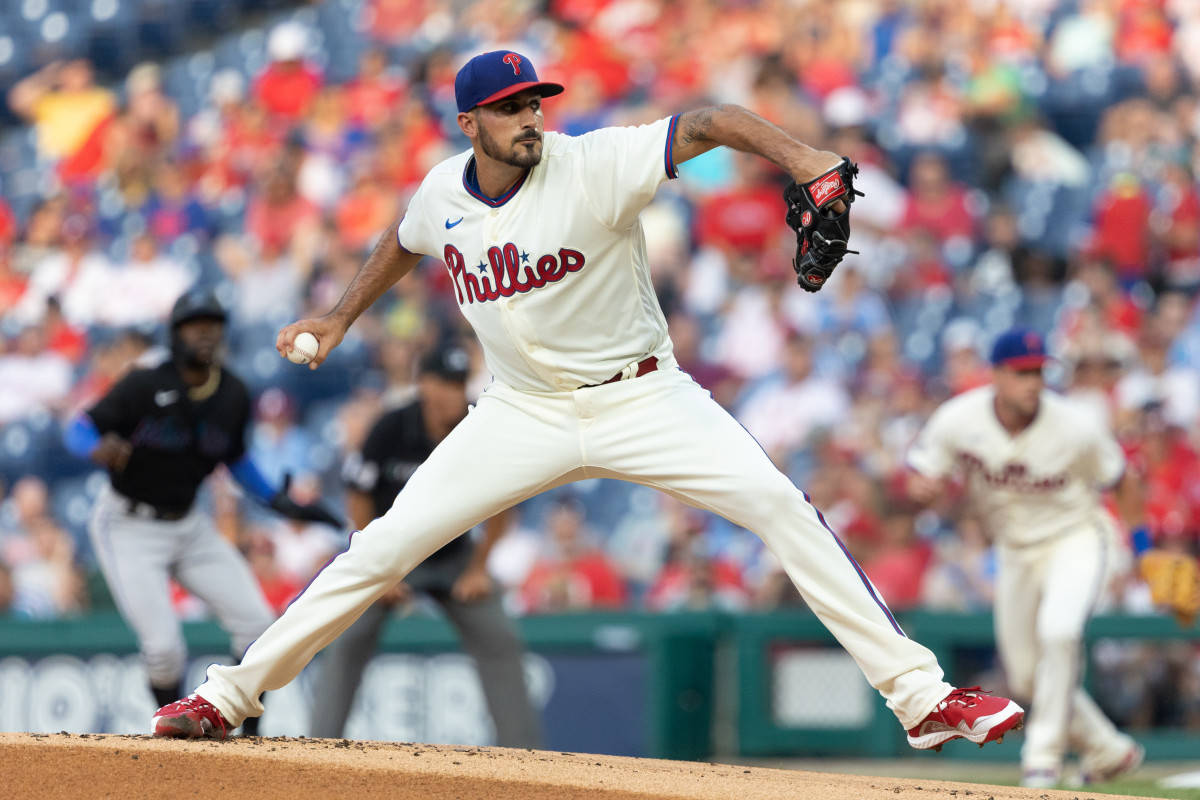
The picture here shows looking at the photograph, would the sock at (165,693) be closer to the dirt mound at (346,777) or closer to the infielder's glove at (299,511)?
the infielder's glove at (299,511)

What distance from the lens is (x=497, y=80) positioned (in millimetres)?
4480

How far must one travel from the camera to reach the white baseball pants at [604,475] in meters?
4.43

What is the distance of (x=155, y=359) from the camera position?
22.4 ft

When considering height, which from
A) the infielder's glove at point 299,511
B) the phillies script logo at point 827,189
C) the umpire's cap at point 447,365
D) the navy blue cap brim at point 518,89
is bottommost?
the infielder's glove at point 299,511

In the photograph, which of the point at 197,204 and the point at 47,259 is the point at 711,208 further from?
the point at 47,259

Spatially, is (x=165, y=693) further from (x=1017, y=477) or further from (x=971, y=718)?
(x=1017, y=477)

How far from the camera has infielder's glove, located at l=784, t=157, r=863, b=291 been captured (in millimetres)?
3943

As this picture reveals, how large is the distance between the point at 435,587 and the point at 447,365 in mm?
1011

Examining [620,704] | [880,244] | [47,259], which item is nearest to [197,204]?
[47,259]

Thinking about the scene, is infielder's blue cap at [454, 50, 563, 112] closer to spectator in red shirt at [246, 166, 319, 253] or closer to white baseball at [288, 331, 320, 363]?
white baseball at [288, 331, 320, 363]

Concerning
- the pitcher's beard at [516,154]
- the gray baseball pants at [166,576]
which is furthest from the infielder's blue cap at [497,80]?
the gray baseball pants at [166,576]

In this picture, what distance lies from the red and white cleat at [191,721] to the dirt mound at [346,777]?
0.23 feet

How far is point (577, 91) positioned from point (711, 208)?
1.96 metres

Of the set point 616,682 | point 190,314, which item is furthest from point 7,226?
point 190,314
